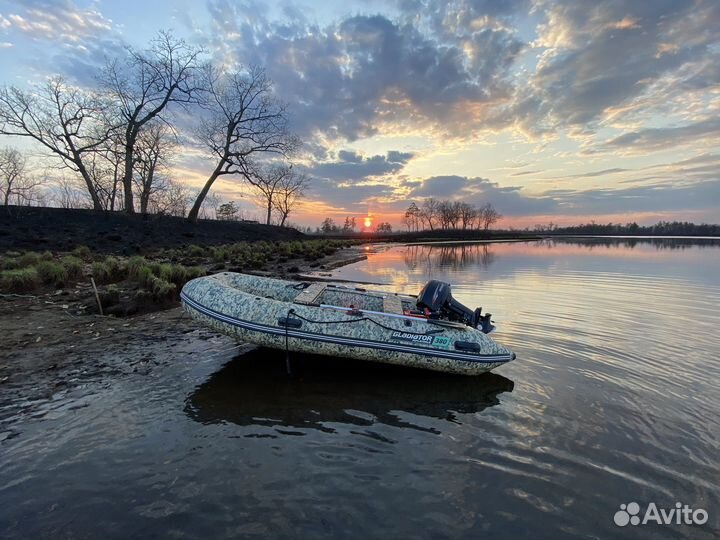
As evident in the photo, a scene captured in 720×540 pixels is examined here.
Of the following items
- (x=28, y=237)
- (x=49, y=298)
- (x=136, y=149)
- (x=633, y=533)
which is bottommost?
(x=633, y=533)

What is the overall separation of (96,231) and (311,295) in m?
21.1

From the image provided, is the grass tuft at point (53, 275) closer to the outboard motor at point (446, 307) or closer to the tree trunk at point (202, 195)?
the outboard motor at point (446, 307)

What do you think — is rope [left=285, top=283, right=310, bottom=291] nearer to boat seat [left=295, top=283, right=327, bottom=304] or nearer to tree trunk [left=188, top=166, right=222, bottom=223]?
boat seat [left=295, top=283, right=327, bottom=304]

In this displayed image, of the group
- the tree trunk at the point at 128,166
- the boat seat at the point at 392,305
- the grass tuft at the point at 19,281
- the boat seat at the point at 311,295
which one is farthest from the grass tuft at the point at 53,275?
the tree trunk at the point at 128,166

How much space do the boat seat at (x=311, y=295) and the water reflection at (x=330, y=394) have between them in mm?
1113

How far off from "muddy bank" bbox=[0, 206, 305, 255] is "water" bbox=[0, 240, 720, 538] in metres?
16.5

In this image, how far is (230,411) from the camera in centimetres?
471

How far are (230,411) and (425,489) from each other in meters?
2.62

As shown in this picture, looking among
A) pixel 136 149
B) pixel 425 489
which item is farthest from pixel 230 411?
pixel 136 149

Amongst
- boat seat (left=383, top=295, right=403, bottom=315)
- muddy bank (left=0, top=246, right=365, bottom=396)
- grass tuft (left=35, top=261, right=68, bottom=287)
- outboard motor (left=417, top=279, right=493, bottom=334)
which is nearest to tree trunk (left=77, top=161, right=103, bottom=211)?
grass tuft (left=35, top=261, right=68, bottom=287)

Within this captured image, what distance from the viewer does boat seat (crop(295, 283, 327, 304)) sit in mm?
6305

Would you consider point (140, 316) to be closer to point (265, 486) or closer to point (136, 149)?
point (265, 486)

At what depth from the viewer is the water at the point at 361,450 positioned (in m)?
3.08

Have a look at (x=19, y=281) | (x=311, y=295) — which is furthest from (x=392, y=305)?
(x=19, y=281)
